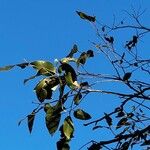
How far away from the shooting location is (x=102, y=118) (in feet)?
8.48

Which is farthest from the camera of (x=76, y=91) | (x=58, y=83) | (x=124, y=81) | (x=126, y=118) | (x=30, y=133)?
(x=126, y=118)

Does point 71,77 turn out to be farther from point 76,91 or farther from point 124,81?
point 124,81

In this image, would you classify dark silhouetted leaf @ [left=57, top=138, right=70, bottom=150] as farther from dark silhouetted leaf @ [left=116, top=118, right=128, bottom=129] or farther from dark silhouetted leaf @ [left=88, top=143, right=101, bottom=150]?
dark silhouetted leaf @ [left=116, top=118, right=128, bottom=129]

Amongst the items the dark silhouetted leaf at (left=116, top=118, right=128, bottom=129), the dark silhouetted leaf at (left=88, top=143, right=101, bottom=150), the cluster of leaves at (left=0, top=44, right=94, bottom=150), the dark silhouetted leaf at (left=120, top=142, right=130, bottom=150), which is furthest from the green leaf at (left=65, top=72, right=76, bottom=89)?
the dark silhouetted leaf at (left=116, top=118, right=128, bottom=129)

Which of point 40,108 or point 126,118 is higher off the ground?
point 126,118

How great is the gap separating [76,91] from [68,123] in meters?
0.16

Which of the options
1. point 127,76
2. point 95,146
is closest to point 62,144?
point 95,146

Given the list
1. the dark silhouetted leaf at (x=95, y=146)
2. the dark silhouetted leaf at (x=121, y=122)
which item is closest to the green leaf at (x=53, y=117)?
the dark silhouetted leaf at (x=95, y=146)

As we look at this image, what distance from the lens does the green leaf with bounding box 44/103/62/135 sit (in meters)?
1.65

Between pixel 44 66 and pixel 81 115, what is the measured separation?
0.26m

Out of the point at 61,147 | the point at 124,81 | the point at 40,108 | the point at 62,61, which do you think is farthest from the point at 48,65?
the point at 124,81

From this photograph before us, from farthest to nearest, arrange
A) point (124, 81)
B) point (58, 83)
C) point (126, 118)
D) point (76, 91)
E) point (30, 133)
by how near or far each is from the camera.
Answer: point (126, 118) < point (124, 81) < point (76, 91) < point (58, 83) < point (30, 133)

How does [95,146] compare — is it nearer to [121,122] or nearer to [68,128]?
[68,128]

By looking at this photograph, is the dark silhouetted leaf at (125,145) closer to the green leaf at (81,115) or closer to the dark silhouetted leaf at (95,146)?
the dark silhouetted leaf at (95,146)
